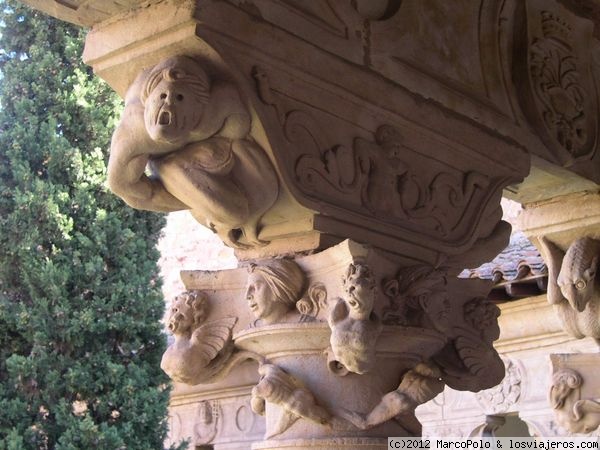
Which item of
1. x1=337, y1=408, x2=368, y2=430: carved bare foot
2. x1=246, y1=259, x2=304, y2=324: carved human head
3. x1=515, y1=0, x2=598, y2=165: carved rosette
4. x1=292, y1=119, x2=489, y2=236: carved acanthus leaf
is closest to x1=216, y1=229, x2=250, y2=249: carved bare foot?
x1=246, y1=259, x2=304, y2=324: carved human head

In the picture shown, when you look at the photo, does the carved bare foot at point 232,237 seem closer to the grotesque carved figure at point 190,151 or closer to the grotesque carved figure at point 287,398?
the grotesque carved figure at point 190,151

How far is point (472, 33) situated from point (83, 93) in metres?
4.61

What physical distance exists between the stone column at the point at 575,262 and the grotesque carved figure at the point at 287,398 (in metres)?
1.45

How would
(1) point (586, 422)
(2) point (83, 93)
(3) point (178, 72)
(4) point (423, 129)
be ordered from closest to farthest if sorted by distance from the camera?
(3) point (178, 72), (4) point (423, 129), (1) point (586, 422), (2) point (83, 93)

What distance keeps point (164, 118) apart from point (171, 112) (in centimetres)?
2

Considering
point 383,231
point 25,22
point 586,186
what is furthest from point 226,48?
point 25,22

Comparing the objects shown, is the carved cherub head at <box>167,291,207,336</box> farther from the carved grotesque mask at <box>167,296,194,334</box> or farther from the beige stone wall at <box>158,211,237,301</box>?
the beige stone wall at <box>158,211,237,301</box>

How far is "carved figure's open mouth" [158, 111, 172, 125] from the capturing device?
82.7 inches

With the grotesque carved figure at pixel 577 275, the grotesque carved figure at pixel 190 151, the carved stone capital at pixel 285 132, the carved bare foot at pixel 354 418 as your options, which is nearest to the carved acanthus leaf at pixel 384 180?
the carved stone capital at pixel 285 132

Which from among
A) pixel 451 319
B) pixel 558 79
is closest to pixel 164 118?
pixel 451 319

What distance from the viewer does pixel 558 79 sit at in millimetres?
3322

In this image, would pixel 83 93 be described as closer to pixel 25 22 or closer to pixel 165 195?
pixel 25 22

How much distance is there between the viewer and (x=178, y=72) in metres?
2.11

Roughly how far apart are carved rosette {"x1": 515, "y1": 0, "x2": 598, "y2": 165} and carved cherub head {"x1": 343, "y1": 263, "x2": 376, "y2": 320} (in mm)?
1175
